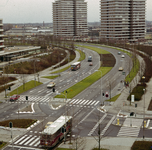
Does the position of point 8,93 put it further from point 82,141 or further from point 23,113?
point 82,141

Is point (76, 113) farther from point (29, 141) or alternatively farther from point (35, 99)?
point (35, 99)

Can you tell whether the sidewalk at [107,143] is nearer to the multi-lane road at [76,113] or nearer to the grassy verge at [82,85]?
the multi-lane road at [76,113]

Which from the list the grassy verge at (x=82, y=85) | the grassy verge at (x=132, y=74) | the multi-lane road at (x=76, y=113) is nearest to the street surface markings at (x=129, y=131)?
the multi-lane road at (x=76, y=113)

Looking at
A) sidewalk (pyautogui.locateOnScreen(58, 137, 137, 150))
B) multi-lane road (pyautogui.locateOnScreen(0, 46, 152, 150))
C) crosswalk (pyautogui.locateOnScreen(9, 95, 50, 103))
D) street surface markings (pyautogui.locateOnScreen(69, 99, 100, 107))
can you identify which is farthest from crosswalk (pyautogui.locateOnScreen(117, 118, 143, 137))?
crosswalk (pyautogui.locateOnScreen(9, 95, 50, 103))

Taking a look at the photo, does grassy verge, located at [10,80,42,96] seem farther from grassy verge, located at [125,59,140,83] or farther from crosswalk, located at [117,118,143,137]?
crosswalk, located at [117,118,143,137]

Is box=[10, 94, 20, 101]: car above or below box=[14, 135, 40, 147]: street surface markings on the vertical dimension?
above

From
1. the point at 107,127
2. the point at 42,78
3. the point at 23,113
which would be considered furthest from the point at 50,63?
the point at 107,127

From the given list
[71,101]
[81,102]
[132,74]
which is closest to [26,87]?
[71,101]

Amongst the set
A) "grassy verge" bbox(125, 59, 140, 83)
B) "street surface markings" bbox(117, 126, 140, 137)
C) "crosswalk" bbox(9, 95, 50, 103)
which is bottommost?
"street surface markings" bbox(117, 126, 140, 137)
